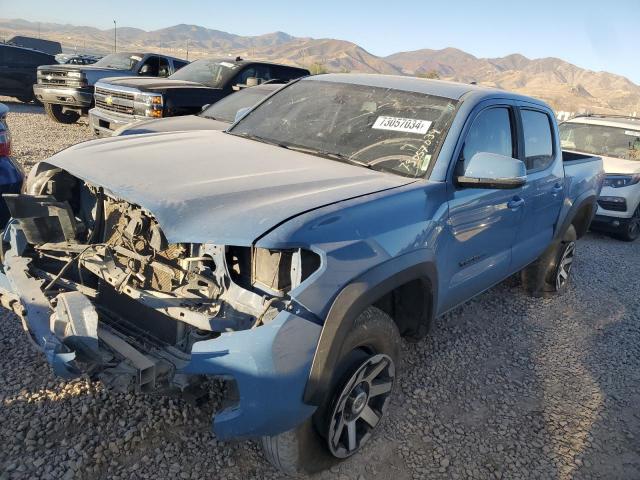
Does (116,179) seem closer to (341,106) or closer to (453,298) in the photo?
(341,106)

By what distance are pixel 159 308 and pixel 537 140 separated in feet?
10.5

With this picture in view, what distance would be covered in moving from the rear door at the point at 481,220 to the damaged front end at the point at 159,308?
114 centimetres

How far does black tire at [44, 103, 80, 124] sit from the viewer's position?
11.8m

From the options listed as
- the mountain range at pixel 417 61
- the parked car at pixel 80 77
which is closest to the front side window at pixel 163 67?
the parked car at pixel 80 77

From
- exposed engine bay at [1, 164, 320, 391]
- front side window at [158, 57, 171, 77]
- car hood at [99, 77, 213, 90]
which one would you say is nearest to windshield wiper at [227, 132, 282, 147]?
exposed engine bay at [1, 164, 320, 391]

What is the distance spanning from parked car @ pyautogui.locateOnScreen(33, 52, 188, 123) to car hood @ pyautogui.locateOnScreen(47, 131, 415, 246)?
28.8 feet

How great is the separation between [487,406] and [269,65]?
8591 mm

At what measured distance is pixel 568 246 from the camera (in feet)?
16.5

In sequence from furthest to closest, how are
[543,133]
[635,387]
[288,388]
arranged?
[543,133] < [635,387] < [288,388]

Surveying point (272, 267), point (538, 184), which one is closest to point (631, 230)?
point (538, 184)

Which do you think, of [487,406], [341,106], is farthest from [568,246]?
[341,106]

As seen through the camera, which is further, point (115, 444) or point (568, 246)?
point (568, 246)

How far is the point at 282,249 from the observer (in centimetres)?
210

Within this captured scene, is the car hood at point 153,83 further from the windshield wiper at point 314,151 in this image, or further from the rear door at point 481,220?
the rear door at point 481,220
